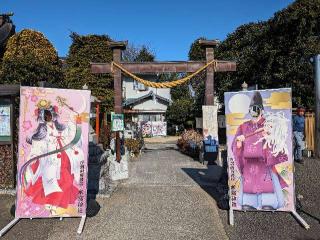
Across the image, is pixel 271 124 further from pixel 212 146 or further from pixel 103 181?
pixel 212 146

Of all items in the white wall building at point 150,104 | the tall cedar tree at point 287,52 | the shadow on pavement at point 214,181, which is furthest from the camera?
the white wall building at point 150,104

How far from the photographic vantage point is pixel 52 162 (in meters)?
5.79

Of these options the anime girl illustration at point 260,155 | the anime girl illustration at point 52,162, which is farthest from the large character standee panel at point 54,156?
the anime girl illustration at point 260,155

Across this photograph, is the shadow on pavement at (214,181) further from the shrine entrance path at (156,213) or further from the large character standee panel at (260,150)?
the large character standee panel at (260,150)

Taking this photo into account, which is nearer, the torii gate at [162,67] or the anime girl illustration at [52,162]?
the anime girl illustration at [52,162]

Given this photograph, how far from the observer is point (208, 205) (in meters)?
6.76

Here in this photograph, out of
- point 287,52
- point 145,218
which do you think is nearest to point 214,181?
point 145,218

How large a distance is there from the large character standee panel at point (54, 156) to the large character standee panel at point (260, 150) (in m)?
2.34

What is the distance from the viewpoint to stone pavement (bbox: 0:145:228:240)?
209 inches

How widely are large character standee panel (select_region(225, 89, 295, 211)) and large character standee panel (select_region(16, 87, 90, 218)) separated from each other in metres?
2.34

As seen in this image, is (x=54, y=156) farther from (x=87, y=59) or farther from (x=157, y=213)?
(x=87, y=59)

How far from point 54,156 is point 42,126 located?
493 mm

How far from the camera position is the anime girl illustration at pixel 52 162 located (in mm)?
5750

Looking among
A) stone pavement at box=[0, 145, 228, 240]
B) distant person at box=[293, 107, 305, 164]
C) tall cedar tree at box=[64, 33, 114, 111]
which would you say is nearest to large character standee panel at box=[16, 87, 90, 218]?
stone pavement at box=[0, 145, 228, 240]
